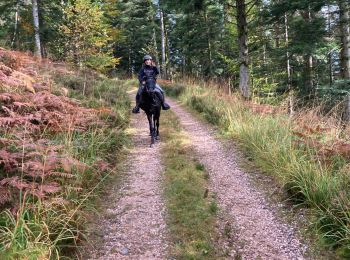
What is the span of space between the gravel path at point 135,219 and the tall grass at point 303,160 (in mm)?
1934

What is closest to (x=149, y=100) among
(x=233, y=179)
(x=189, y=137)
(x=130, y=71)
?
(x=189, y=137)

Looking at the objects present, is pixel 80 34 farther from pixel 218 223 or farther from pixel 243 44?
pixel 218 223

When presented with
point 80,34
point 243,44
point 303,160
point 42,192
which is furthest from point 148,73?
point 80,34

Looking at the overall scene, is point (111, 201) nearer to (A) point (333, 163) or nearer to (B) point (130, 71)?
(A) point (333, 163)

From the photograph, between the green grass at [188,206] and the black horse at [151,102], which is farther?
the black horse at [151,102]

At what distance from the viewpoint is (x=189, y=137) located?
30.7 feet

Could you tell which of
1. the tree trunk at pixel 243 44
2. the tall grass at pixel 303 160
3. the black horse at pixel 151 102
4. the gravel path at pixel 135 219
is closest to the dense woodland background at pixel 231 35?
the tree trunk at pixel 243 44

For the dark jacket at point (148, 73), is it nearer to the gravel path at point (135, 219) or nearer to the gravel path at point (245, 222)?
the gravel path at point (135, 219)

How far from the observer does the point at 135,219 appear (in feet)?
15.0

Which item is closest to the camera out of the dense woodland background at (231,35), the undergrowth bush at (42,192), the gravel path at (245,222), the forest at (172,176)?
the undergrowth bush at (42,192)

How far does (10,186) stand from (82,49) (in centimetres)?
1358

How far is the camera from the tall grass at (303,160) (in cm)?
393

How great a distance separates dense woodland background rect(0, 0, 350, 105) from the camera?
498 inches

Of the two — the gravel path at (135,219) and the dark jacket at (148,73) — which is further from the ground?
the dark jacket at (148,73)
